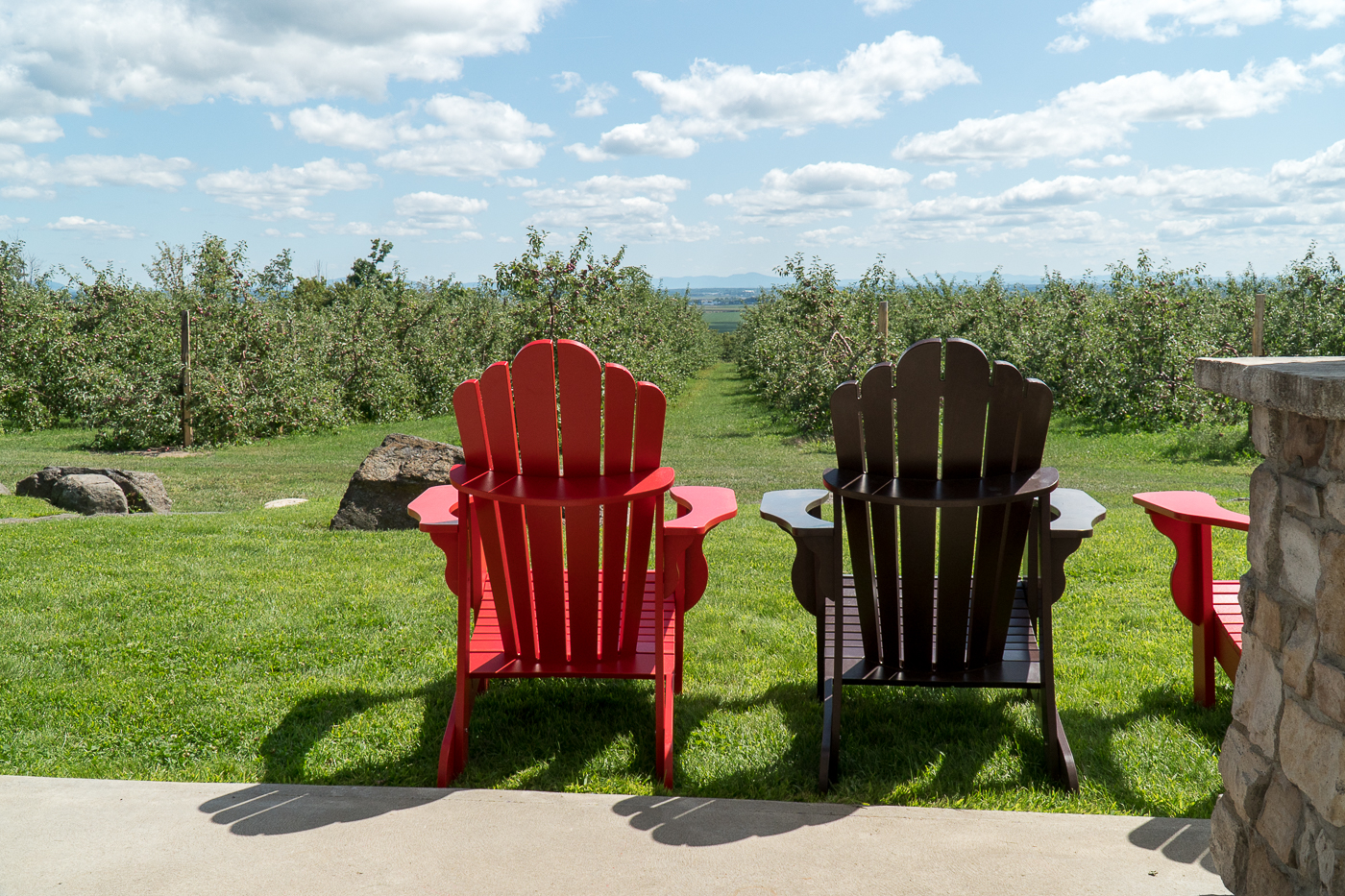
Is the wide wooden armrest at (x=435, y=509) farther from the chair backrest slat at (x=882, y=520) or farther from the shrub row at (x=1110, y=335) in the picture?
the shrub row at (x=1110, y=335)

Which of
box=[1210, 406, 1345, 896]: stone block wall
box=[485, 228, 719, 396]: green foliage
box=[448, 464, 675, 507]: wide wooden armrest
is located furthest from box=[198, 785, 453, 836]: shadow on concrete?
box=[485, 228, 719, 396]: green foliage

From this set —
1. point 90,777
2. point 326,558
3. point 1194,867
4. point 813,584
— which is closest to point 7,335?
point 326,558

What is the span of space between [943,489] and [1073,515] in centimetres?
60

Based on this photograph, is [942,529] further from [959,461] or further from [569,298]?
[569,298]

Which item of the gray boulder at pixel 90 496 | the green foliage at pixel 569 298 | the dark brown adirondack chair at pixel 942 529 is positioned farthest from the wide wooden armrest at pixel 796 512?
the green foliage at pixel 569 298

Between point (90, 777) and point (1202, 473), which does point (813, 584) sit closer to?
point (90, 777)

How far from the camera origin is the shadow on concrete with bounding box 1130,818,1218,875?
2.04m

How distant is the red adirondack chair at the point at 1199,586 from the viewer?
2.86 metres

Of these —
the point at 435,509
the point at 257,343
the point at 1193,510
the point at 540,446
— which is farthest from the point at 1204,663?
the point at 257,343

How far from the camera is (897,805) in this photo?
2318mm

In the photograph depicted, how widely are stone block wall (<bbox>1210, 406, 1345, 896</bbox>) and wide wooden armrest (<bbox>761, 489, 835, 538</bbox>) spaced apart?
1.11 m

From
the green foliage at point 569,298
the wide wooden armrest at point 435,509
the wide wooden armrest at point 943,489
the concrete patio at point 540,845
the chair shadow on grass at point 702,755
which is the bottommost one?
the chair shadow on grass at point 702,755

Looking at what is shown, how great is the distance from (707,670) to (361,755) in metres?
1.27

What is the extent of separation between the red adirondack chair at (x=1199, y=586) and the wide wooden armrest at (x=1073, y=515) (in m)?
0.19
